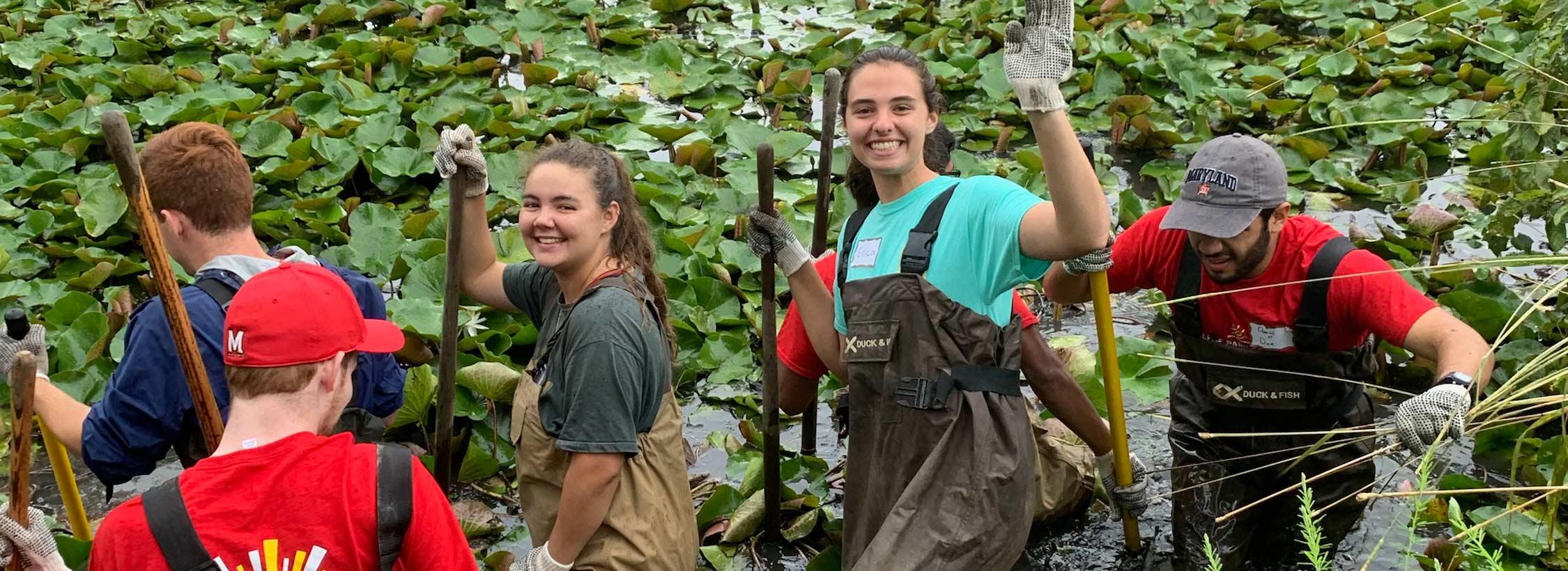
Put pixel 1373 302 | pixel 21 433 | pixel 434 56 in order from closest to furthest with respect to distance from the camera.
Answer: pixel 21 433, pixel 1373 302, pixel 434 56

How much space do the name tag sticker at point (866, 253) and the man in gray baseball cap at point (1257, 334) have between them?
658 mm

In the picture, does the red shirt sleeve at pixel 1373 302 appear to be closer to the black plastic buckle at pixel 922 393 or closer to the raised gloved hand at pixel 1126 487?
the raised gloved hand at pixel 1126 487

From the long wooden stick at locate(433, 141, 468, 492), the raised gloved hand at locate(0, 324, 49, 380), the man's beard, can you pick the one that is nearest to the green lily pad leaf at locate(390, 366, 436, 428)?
the long wooden stick at locate(433, 141, 468, 492)

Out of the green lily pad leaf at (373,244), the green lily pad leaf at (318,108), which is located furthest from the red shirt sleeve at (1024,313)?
the green lily pad leaf at (318,108)

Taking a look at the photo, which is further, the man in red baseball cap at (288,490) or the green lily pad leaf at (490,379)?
the green lily pad leaf at (490,379)

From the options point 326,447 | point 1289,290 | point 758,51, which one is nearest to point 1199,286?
point 1289,290

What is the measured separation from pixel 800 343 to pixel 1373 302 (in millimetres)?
1455

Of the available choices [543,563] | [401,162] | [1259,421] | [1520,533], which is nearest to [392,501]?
[543,563]

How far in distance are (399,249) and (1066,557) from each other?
2729 millimetres

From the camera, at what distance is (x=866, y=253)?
3.21m

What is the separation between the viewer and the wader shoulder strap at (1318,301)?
351 centimetres

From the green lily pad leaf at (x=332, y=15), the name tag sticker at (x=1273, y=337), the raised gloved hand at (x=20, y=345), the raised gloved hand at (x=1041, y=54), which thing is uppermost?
the raised gloved hand at (x=1041, y=54)

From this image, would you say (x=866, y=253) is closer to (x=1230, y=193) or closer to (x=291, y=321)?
(x=1230, y=193)

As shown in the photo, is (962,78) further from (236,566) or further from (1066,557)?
(236,566)
